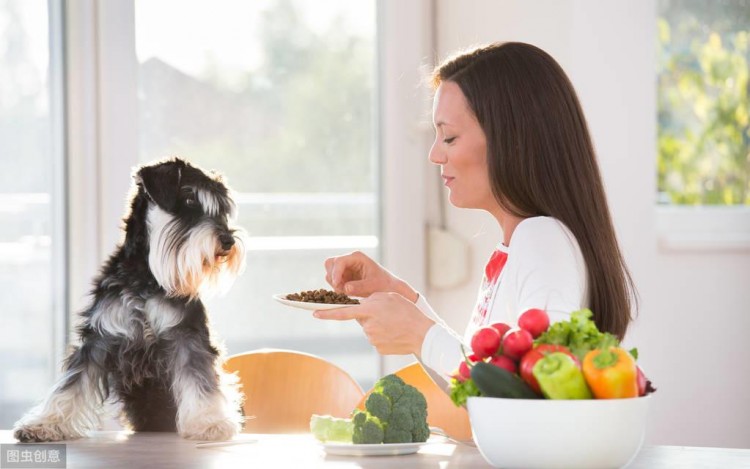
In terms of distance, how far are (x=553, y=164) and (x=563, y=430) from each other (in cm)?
66

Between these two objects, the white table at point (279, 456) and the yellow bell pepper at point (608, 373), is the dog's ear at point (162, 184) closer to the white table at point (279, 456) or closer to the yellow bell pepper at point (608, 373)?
the white table at point (279, 456)

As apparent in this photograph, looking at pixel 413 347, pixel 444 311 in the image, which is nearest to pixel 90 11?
pixel 444 311

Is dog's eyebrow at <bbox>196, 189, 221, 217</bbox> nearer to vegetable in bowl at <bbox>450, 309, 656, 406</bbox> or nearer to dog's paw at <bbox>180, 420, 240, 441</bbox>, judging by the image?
dog's paw at <bbox>180, 420, 240, 441</bbox>

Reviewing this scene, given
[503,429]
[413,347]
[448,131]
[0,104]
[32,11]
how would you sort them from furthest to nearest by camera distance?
[32,11] < [0,104] < [448,131] < [413,347] < [503,429]

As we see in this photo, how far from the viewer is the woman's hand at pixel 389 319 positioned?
5.48 feet

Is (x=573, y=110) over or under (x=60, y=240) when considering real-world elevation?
over

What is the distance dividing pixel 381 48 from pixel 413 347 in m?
1.90

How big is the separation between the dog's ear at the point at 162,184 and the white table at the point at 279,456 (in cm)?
44

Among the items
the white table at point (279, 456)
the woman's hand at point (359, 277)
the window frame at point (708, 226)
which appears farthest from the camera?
the window frame at point (708, 226)

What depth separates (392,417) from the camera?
1.59 meters

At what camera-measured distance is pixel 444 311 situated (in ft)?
11.2

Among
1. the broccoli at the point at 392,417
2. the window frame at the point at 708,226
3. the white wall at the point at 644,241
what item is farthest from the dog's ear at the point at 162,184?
the window frame at the point at 708,226

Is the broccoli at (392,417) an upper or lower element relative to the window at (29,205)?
lower

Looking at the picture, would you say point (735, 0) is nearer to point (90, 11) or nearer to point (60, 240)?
point (90, 11)
